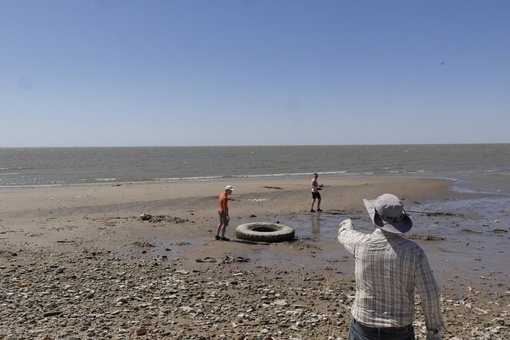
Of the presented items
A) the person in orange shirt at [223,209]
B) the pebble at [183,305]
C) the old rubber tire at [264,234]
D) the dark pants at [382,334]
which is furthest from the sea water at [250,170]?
the dark pants at [382,334]

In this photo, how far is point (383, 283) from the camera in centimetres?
337

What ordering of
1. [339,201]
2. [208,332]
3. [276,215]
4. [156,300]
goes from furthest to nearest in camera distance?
[339,201], [276,215], [156,300], [208,332]

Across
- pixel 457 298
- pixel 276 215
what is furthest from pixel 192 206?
pixel 457 298

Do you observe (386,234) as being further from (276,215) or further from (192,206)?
(192,206)

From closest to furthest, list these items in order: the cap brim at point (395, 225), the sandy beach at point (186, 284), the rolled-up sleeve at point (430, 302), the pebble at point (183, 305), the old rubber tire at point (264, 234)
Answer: the rolled-up sleeve at point (430, 302) → the cap brim at point (395, 225) → the pebble at point (183, 305) → the sandy beach at point (186, 284) → the old rubber tire at point (264, 234)

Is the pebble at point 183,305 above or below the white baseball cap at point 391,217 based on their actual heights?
below

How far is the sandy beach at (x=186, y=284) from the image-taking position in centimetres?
676

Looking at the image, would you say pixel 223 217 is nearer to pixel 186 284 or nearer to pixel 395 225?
pixel 186 284

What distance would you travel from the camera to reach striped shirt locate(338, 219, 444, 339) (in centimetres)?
318

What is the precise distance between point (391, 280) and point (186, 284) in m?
6.36

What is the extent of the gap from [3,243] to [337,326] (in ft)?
37.9

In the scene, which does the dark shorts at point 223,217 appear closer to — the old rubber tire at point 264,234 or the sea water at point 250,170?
the old rubber tire at point 264,234

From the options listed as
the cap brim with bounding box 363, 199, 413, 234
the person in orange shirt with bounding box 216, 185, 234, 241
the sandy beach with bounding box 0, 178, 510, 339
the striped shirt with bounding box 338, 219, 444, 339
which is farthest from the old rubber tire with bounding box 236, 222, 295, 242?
the cap brim with bounding box 363, 199, 413, 234

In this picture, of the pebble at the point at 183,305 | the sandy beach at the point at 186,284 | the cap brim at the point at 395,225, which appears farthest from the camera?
the sandy beach at the point at 186,284
